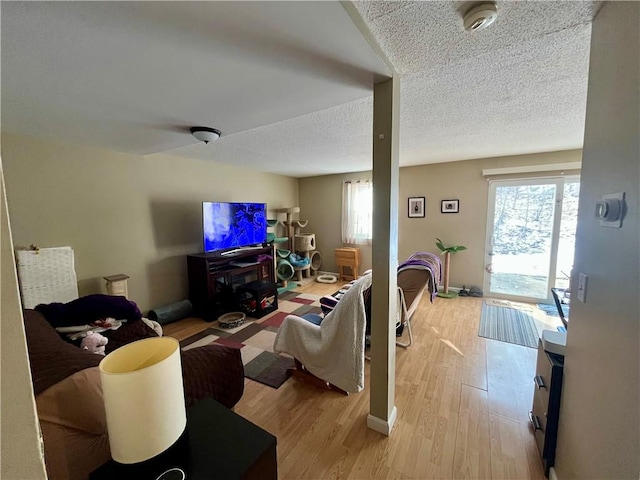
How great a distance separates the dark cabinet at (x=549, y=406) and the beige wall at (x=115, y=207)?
13.0ft

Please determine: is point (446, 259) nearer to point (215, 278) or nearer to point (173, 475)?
point (215, 278)

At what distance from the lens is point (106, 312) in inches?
88.5

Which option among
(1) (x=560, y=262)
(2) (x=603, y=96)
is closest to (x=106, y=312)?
(2) (x=603, y=96)

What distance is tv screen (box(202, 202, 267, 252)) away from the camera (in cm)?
353

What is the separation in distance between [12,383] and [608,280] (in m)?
1.64

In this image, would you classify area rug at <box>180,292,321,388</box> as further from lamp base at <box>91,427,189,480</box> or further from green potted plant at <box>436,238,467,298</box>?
green potted plant at <box>436,238,467,298</box>

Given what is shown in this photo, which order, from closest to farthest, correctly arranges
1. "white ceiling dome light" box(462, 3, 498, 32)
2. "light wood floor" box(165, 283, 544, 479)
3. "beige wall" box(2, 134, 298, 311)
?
"white ceiling dome light" box(462, 3, 498, 32) → "light wood floor" box(165, 283, 544, 479) → "beige wall" box(2, 134, 298, 311)

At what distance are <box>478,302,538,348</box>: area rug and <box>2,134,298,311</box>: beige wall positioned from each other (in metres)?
4.09

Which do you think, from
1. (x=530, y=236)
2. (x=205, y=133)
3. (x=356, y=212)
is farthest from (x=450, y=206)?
(x=205, y=133)

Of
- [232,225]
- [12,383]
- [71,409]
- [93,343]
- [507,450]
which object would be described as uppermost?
[232,225]

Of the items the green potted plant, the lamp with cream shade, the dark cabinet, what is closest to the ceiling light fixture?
the lamp with cream shade

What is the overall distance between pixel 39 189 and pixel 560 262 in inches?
250

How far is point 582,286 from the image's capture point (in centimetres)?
111

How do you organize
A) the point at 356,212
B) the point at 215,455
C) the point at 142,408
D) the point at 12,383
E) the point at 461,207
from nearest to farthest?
the point at 12,383, the point at 142,408, the point at 215,455, the point at 461,207, the point at 356,212
